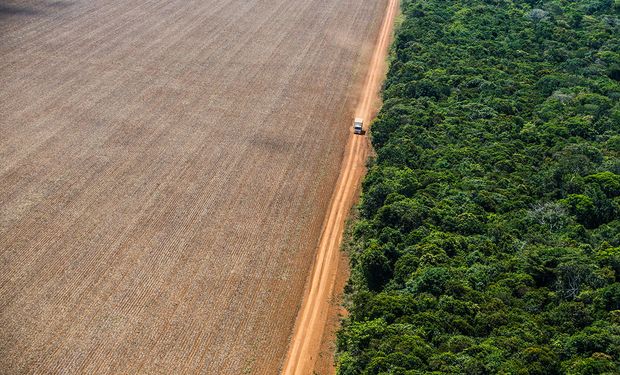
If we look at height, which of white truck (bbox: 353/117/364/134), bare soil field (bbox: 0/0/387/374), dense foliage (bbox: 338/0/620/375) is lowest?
bare soil field (bbox: 0/0/387/374)

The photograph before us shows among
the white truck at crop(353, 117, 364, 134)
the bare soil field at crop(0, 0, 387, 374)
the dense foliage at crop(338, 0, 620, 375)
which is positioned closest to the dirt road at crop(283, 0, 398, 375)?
Answer: the white truck at crop(353, 117, 364, 134)

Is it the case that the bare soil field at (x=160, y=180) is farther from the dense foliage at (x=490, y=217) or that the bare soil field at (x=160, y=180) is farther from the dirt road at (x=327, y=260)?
the dense foliage at (x=490, y=217)

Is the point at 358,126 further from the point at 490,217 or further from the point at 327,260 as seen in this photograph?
the point at 490,217

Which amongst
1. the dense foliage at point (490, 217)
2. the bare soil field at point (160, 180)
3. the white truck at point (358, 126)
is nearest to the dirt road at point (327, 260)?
the white truck at point (358, 126)

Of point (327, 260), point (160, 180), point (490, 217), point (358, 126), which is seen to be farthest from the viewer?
point (358, 126)

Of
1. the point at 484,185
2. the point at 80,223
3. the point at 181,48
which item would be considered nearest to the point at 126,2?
the point at 181,48

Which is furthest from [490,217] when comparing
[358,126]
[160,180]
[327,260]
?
[160,180]

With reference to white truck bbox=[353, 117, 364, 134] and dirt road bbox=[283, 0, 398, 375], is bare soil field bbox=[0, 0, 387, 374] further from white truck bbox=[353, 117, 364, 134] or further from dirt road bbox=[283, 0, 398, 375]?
white truck bbox=[353, 117, 364, 134]
